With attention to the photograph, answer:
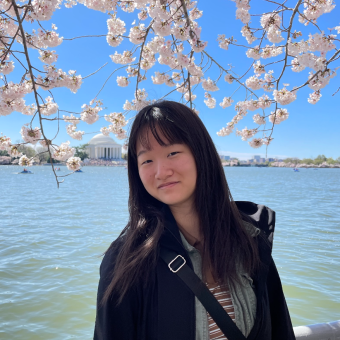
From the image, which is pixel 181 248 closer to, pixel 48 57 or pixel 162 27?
pixel 162 27

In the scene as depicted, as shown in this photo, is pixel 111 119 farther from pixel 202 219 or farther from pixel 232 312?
pixel 232 312

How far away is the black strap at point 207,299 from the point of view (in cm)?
116

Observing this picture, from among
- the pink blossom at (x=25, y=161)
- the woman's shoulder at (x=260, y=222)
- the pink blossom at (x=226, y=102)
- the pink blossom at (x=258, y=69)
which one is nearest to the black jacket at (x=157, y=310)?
the woman's shoulder at (x=260, y=222)

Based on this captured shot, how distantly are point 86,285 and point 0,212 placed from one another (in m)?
9.18

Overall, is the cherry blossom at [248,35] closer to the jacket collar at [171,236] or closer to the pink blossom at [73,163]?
the pink blossom at [73,163]

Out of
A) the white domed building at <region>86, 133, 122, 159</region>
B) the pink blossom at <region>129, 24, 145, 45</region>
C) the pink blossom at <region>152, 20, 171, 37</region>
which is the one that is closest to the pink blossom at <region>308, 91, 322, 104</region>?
the pink blossom at <region>152, 20, 171, 37</region>

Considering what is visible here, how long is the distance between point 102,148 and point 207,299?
9074cm

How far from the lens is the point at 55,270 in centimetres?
580

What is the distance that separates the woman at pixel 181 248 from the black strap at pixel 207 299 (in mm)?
19

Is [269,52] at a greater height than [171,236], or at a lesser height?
greater

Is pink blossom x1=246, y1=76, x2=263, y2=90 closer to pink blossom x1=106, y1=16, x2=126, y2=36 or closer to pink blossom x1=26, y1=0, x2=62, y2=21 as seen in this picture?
pink blossom x1=106, y1=16, x2=126, y2=36

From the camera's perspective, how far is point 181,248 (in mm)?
1228

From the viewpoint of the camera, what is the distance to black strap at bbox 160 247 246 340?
1155 millimetres

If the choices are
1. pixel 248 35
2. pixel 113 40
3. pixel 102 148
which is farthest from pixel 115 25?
pixel 102 148
